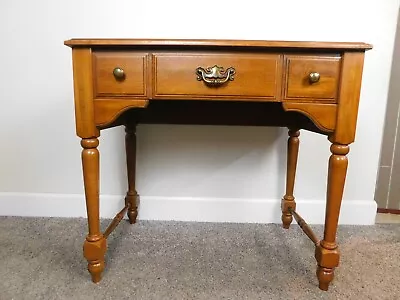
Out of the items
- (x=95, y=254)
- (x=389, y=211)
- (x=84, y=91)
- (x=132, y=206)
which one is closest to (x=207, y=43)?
(x=84, y=91)

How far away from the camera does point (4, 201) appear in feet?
5.04

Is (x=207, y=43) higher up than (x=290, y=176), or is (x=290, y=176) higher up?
(x=207, y=43)

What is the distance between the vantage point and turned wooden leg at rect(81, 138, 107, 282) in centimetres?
97

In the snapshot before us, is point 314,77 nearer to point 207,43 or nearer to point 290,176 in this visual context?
point 207,43

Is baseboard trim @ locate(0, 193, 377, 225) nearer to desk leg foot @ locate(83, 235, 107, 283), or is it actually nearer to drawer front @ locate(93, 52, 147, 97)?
desk leg foot @ locate(83, 235, 107, 283)

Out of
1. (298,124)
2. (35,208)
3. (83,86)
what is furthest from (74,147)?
(298,124)

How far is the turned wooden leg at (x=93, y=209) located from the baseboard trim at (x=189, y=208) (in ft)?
1.65

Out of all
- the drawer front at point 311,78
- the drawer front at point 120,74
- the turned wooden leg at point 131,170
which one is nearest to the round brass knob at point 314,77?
the drawer front at point 311,78

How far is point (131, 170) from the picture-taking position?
1.42 meters

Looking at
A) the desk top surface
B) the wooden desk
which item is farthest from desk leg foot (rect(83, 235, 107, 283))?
the desk top surface

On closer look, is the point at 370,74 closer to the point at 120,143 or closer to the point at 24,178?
the point at 120,143

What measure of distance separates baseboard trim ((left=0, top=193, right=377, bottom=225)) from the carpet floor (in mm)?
44

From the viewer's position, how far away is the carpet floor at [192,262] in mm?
1011

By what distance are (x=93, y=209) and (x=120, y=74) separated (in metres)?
0.39
